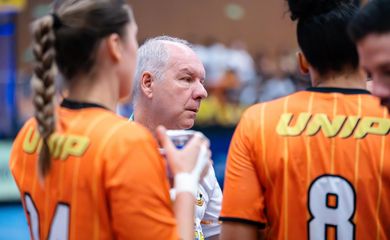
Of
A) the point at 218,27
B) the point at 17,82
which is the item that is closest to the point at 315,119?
the point at 17,82

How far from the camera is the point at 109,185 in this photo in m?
2.54

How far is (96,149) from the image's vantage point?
8.53 feet

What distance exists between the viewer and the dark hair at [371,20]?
8.31 ft

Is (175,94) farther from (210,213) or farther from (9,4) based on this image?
(9,4)

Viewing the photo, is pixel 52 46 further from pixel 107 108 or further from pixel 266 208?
pixel 266 208

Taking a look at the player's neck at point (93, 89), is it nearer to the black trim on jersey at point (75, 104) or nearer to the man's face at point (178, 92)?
the black trim on jersey at point (75, 104)

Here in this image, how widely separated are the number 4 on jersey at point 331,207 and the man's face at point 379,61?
485 millimetres

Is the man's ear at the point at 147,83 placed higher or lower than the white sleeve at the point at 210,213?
higher

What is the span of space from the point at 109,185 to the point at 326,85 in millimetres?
950

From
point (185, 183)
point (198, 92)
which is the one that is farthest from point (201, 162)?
point (198, 92)

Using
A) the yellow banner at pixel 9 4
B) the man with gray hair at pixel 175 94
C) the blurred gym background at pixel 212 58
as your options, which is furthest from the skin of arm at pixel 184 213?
the yellow banner at pixel 9 4

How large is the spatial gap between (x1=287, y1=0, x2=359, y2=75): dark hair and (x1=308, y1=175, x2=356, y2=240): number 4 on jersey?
0.41 metres

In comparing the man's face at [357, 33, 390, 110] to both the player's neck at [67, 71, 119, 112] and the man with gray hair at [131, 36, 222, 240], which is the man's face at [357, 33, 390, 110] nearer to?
the player's neck at [67, 71, 119, 112]

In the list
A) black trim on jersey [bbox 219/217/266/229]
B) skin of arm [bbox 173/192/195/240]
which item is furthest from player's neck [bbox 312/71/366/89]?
skin of arm [bbox 173/192/195/240]
